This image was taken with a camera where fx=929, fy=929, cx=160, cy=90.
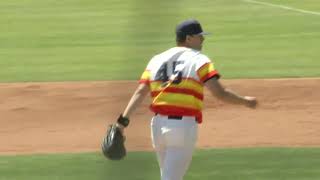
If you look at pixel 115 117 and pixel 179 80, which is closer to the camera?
pixel 179 80

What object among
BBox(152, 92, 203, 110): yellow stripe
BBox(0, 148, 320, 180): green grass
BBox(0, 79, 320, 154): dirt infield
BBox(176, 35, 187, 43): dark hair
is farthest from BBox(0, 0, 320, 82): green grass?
BBox(152, 92, 203, 110): yellow stripe

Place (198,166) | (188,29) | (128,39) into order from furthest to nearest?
1. (128,39)
2. (198,166)
3. (188,29)

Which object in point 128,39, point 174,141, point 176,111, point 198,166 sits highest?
point 176,111

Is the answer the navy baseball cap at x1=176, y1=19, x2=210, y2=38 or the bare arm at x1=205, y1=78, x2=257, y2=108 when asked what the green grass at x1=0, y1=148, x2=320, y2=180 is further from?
the navy baseball cap at x1=176, y1=19, x2=210, y2=38

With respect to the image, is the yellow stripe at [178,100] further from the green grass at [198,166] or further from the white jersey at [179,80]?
the green grass at [198,166]

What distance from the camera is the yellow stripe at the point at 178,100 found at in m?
6.23

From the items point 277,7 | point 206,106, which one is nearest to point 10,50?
point 206,106

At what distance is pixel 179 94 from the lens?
20.6 feet

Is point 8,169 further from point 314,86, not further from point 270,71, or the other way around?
point 270,71

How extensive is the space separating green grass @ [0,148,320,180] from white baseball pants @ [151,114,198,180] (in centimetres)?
197

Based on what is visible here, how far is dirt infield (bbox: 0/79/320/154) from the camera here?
10.6m

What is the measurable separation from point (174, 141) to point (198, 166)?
2.76 m

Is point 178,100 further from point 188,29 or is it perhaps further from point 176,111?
point 188,29

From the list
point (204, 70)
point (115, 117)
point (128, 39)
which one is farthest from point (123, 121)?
point (128, 39)
